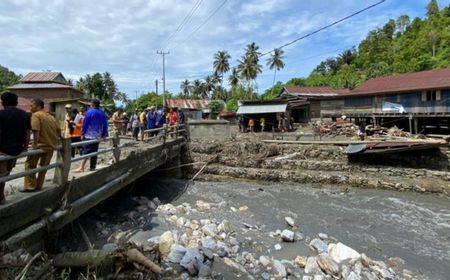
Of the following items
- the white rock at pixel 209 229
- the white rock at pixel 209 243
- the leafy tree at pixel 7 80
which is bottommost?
the white rock at pixel 209 229

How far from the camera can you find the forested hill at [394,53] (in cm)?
5797

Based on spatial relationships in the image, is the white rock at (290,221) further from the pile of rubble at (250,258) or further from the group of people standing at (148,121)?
the group of people standing at (148,121)

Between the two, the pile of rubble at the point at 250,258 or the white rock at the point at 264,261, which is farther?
the white rock at the point at 264,261

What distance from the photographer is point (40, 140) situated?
20.8 feet

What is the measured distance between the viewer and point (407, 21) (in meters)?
87.5

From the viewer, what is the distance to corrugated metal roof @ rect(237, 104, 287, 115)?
118 feet

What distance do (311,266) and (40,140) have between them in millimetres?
6412

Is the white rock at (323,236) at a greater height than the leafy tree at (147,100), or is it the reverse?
the leafy tree at (147,100)

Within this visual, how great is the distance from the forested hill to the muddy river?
44975mm

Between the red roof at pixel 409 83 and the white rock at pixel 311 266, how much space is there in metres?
23.9

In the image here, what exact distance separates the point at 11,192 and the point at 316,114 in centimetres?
3922

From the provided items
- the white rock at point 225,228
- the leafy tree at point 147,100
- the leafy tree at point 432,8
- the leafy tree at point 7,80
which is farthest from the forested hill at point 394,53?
the white rock at point 225,228

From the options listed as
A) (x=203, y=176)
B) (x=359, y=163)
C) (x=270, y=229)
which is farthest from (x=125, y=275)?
(x=359, y=163)

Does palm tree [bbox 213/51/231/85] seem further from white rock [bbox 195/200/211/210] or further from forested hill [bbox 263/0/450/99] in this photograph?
white rock [bbox 195/200/211/210]
